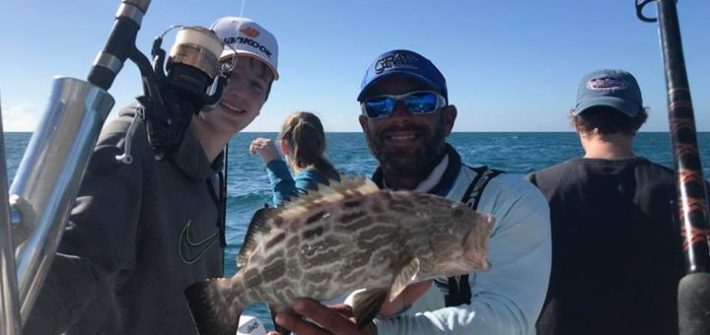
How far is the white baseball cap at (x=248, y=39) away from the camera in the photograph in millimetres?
3635

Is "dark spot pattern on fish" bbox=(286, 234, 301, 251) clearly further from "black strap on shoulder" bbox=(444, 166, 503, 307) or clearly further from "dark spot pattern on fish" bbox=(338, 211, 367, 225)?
"black strap on shoulder" bbox=(444, 166, 503, 307)

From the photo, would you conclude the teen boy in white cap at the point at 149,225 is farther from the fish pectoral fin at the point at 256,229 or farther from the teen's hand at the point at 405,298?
the teen's hand at the point at 405,298

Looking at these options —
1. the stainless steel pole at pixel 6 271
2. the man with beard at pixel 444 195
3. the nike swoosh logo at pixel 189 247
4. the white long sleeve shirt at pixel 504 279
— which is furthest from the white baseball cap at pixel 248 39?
the stainless steel pole at pixel 6 271

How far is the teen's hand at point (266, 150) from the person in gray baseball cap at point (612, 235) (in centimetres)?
330

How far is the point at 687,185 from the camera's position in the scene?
263 cm

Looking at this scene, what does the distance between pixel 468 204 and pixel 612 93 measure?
2182 millimetres

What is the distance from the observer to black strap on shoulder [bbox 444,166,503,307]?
8.72ft

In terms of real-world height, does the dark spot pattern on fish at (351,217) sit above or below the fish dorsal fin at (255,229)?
above

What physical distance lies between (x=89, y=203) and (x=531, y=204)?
197 cm

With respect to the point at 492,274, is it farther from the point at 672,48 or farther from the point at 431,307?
the point at 672,48

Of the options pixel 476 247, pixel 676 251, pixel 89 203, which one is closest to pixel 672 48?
pixel 676 251

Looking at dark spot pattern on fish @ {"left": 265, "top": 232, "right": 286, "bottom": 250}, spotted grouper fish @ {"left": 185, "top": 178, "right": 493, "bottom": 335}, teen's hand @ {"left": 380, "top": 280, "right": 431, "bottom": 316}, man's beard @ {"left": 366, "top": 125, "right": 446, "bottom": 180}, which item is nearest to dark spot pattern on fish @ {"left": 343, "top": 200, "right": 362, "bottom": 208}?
spotted grouper fish @ {"left": 185, "top": 178, "right": 493, "bottom": 335}

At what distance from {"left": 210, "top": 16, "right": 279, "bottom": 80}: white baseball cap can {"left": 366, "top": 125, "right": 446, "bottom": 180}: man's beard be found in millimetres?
1055

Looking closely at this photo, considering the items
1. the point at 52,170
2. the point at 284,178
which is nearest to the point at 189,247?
the point at 52,170
